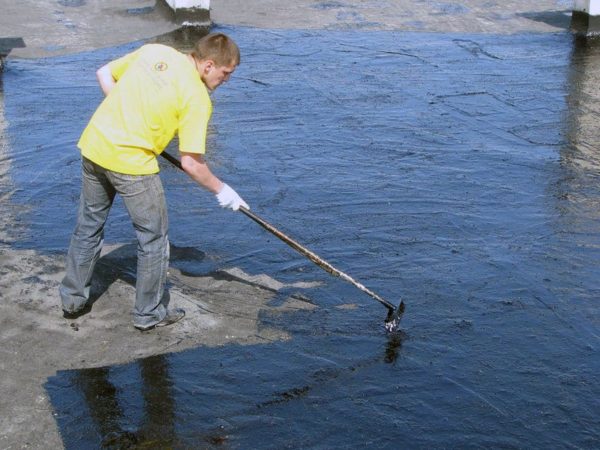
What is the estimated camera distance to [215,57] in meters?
4.60

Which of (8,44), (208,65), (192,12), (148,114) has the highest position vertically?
(208,65)

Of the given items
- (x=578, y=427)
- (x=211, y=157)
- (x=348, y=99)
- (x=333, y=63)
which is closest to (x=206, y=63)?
(x=578, y=427)

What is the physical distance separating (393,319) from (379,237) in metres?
1.27

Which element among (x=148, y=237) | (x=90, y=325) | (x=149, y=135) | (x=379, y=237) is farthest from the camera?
(x=379, y=237)

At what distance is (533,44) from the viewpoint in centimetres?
1202

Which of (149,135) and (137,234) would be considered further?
(137,234)

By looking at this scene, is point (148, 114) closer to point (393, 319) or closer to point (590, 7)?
point (393, 319)

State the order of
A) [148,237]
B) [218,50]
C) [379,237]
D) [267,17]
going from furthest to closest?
[267,17] < [379,237] < [148,237] < [218,50]

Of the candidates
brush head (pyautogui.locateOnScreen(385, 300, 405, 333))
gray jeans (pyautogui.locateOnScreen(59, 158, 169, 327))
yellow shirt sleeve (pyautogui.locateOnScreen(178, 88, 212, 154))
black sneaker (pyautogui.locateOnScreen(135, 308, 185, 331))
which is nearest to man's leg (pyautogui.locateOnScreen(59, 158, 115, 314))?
gray jeans (pyautogui.locateOnScreen(59, 158, 169, 327))

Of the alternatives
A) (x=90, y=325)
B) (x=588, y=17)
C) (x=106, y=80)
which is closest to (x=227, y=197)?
(x=106, y=80)

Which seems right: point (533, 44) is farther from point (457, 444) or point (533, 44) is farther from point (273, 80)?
point (457, 444)

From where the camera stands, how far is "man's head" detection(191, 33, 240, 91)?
458 cm

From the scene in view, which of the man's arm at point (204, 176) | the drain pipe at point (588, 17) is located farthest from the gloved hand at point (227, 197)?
the drain pipe at point (588, 17)

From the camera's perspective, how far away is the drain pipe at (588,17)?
1238 cm
